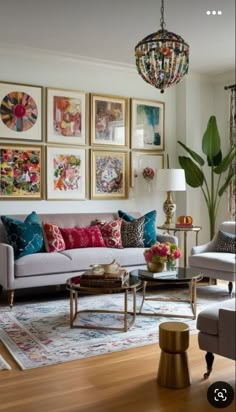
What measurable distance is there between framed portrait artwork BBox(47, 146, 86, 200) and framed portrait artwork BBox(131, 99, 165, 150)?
805 millimetres

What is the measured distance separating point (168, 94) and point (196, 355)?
4016 millimetres

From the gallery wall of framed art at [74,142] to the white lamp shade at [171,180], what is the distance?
511 millimetres

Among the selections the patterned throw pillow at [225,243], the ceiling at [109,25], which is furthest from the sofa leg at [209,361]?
the ceiling at [109,25]

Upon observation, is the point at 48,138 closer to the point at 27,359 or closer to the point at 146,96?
the point at 146,96

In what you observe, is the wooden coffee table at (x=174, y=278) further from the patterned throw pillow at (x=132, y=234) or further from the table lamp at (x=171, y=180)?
the table lamp at (x=171, y=180)

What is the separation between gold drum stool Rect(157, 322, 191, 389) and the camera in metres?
2.31

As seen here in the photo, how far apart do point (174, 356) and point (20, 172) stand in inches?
126

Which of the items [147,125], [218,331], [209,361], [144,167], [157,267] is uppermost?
[147,125]

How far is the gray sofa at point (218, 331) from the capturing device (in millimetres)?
2213

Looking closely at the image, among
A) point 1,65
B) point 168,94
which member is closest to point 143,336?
point 1,65

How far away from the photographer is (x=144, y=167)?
5773 millimetres

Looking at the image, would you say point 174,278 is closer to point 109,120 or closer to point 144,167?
point 144,167

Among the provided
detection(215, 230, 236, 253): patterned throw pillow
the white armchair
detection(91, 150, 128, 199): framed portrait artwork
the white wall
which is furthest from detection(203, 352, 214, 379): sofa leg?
detection(91, 150, 128, 199): framed portrait artwork

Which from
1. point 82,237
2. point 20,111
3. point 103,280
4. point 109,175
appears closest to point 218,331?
point 103,280
